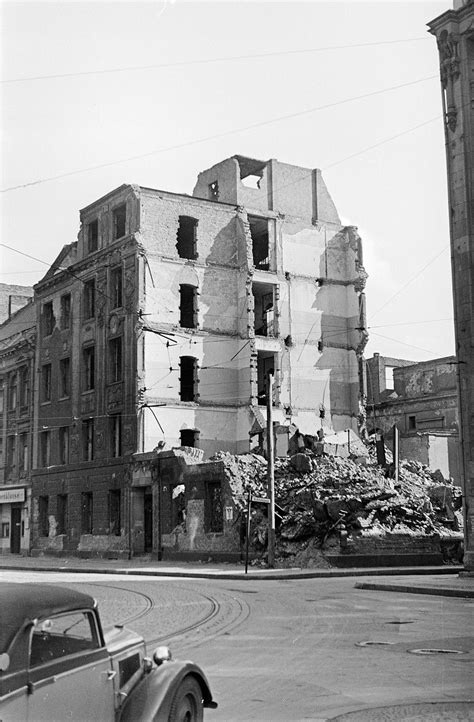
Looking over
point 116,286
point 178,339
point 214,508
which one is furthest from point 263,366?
point 214,508

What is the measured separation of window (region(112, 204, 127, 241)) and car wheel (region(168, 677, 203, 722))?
40.9m

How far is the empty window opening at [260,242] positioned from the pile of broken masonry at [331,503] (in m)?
12.6

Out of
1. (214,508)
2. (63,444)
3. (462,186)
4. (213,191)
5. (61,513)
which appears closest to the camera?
(462,186)

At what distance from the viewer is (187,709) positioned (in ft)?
19.3

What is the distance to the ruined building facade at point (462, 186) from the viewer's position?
24.3 meters

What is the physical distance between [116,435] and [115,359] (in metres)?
3.87

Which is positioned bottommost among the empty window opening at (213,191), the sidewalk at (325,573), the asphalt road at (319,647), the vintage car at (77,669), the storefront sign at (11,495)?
the sidewalk at (325,573)

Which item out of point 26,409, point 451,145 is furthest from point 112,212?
point 451,145

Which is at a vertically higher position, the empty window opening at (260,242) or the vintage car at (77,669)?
the empty window opening at (260,242)

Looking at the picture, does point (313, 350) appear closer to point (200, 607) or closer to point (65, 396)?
point (65, 396)

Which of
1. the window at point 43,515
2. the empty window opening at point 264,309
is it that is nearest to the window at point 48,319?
the window at point 43,515

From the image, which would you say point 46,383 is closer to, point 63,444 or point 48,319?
point 48,319

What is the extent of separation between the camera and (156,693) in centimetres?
559

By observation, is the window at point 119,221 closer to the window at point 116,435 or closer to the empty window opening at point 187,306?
the empty window opening at point 187,306
